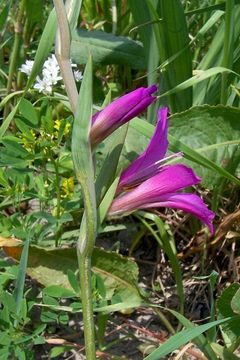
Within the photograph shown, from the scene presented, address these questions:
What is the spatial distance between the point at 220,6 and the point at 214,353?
0.76 meters

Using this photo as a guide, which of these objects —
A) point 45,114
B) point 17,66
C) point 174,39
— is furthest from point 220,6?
point 17,66

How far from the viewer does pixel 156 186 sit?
1.12 metres

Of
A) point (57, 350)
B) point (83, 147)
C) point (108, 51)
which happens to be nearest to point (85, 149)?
point (83, 147)

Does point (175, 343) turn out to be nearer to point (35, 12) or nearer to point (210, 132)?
point (210, 132)

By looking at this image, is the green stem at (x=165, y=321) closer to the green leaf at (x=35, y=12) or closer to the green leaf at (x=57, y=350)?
the green leaf at (x=57, y=350)

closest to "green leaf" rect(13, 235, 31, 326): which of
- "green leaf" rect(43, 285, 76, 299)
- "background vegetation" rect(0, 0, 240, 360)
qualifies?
"background vegetation" rect(0, 0, 240, 360)

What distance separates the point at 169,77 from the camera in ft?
6.00

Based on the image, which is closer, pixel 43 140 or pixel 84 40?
pixel 43 140

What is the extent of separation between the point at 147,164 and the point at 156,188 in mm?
46

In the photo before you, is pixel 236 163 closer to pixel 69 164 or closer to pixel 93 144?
pixel 69 164

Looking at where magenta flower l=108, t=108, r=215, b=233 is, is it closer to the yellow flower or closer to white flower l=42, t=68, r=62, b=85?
the yellow flower

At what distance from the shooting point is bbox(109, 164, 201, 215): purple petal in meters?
1.11

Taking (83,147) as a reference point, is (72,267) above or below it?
below

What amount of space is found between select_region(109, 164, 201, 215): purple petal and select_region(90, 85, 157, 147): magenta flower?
10 centimetres
